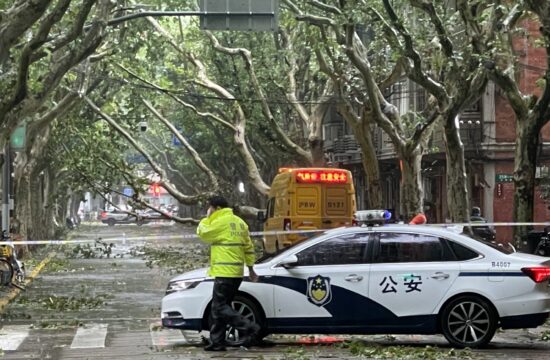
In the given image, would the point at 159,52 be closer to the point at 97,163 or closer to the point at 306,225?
the point at 97,163

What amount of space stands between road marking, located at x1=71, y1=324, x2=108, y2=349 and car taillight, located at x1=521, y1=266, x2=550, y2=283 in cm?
524

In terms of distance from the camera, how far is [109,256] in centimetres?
3431

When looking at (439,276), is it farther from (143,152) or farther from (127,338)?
(143,152)

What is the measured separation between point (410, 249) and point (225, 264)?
2211 millimetres

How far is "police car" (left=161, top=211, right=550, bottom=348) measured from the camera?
459 inches

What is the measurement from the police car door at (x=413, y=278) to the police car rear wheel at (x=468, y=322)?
0.19 m

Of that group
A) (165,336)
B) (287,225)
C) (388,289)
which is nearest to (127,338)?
(165,336)

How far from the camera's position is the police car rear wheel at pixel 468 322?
11.6 metres

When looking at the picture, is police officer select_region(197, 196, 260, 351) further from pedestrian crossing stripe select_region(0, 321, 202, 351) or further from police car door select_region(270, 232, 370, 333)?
pedestrian crossing stripe select_region(0, 321, 202, 351)

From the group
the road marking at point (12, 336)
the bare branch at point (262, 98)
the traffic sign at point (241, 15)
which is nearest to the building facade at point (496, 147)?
the bare branch at point (262, 98)

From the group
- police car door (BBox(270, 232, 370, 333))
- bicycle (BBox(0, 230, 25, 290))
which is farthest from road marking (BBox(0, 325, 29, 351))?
bicycle (BBox(0, 230, 25, 290))

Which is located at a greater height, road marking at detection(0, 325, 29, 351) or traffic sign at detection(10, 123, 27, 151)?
traffic sign at detection(10, 123, 27, 151)

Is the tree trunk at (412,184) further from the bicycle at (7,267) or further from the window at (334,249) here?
the window at (334,249)

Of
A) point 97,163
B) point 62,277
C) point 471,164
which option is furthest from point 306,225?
point 97,163
